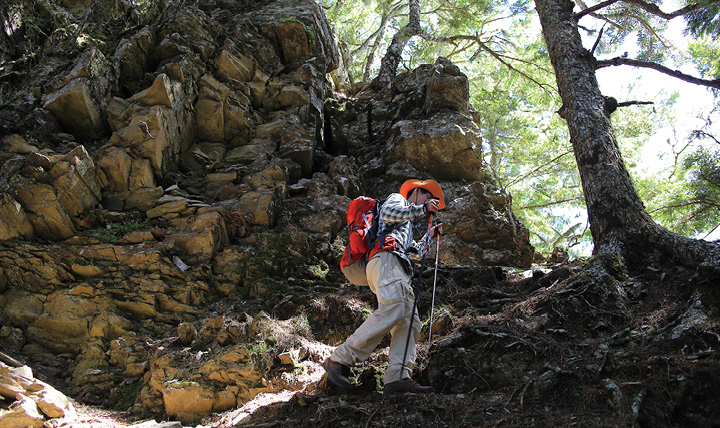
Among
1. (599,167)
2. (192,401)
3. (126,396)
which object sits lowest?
(126,396)

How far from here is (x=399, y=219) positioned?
14.4ft

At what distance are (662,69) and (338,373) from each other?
23.1 ft

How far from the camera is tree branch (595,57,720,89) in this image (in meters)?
6.06

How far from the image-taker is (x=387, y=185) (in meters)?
9.95

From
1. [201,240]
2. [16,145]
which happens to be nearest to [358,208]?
[201,240]

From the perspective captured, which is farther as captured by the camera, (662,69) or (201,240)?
(201,240)

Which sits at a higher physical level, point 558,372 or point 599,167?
point 599,167

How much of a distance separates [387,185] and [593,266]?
18.3 ft

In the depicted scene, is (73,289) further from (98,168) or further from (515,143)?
(515,143)

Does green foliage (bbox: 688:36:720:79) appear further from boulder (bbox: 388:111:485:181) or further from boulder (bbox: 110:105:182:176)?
boulder (bbox: 110:105:182:176)

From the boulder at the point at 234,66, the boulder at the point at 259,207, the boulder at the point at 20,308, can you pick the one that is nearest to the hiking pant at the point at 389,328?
the boulder at the point at 259,207

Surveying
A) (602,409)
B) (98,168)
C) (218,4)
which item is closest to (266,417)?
(602,409)

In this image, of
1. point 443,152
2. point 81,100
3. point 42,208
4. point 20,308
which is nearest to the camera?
point 20,308

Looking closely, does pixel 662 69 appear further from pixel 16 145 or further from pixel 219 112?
pixel 16 145
